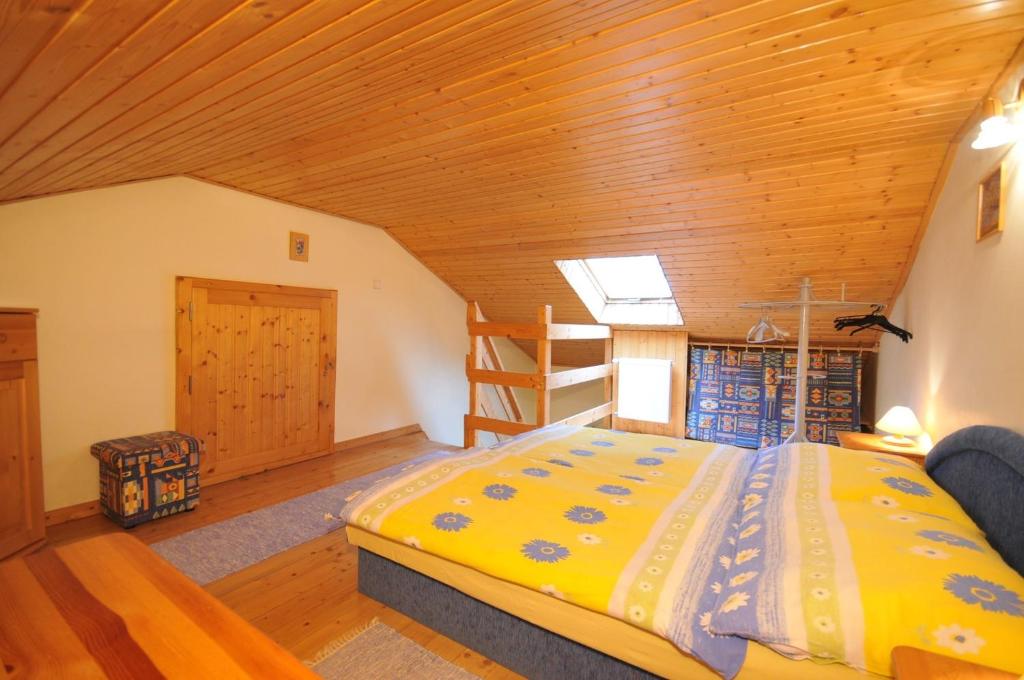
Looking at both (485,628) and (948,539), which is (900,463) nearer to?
(948,539)

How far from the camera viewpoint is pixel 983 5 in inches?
55.9

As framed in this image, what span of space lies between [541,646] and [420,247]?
4.07 metres

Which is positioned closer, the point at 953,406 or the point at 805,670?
the point at 805,670

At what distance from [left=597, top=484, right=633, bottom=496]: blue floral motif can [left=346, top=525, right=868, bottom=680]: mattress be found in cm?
64

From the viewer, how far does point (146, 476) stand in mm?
2859

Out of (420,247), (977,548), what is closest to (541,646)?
(977,548)

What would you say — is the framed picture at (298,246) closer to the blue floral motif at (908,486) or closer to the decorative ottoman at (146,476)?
the decorative ottoman at (146,476)

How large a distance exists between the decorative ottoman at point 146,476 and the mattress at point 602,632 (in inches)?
81.2

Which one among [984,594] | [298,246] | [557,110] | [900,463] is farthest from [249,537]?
[900,463]

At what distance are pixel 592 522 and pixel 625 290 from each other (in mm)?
3837

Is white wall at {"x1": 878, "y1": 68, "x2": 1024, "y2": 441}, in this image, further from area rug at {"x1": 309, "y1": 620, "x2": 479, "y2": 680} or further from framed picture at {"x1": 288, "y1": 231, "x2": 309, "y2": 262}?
framed picture at {"x1": 288, "y1": 231, "x2": 309, "y2": 262}

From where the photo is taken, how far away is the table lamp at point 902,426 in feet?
8.53

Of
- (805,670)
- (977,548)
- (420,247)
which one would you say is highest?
(420,247)

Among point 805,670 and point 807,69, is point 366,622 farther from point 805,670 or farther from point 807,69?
Answer: point 807,69
